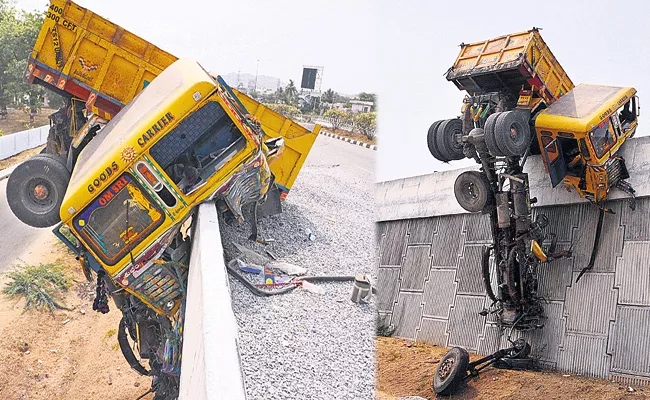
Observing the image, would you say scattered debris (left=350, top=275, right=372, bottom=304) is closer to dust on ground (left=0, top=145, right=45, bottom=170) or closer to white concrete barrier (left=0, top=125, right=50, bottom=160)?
dust on ground (left=0, top=145, right=45, bottom=170)

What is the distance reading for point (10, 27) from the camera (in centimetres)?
4222

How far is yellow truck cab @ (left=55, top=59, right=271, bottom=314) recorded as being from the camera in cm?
691

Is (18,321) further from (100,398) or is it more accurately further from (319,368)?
(319,368)

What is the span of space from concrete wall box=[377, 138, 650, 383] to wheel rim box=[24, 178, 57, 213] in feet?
25.8

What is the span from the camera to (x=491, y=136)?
28.6ft

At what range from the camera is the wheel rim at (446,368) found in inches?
400

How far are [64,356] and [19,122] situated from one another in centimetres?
3525

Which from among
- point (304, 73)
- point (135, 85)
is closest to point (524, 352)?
point (135, 85)

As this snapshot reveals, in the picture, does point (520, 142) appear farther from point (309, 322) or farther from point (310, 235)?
point (309, 322)

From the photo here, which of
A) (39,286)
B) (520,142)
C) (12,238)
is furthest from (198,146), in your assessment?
(12,238)

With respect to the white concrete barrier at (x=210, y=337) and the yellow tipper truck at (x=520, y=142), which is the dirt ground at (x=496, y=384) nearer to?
the yellow tipper truck at (x=520, y=142)

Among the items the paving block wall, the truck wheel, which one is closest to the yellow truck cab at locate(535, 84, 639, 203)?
the paving block wall

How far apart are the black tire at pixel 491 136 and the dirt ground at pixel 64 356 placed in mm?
7010

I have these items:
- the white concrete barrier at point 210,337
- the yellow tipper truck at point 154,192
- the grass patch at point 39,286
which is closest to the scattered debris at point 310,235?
the yellow tipper truck at point 154,192
